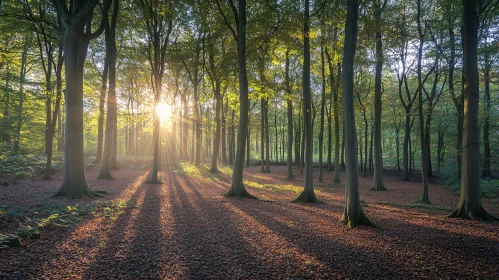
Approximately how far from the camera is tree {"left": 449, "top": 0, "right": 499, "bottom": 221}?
22.4ft

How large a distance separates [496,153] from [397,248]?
65.0 ft

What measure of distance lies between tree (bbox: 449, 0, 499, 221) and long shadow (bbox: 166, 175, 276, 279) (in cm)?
674

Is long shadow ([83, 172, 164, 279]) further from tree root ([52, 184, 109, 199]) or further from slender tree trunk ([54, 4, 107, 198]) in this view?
slender tree trunk ([54, 4, 107, 198])

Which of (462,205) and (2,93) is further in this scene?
(2,93)

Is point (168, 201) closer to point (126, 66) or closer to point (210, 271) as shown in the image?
point (210, 271)

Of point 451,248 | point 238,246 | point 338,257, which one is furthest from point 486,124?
point 238,246

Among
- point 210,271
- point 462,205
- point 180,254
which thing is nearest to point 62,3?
point 180,254

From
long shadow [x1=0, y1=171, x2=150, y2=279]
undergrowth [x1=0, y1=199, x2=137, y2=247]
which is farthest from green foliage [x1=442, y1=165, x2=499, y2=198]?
long shadow [x1=0, y1=171, x2=150, y2=279]

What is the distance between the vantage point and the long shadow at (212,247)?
11.8ft

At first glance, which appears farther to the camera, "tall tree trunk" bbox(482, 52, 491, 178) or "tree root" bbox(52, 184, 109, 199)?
"tall tree trunk" bbox(482, 52, 491, 178)

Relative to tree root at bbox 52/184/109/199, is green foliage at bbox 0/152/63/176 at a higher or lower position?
higher

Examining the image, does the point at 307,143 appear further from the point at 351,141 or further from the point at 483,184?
the point at 483,184

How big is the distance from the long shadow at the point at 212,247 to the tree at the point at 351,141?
2.98 meters

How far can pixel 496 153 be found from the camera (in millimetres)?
17188
